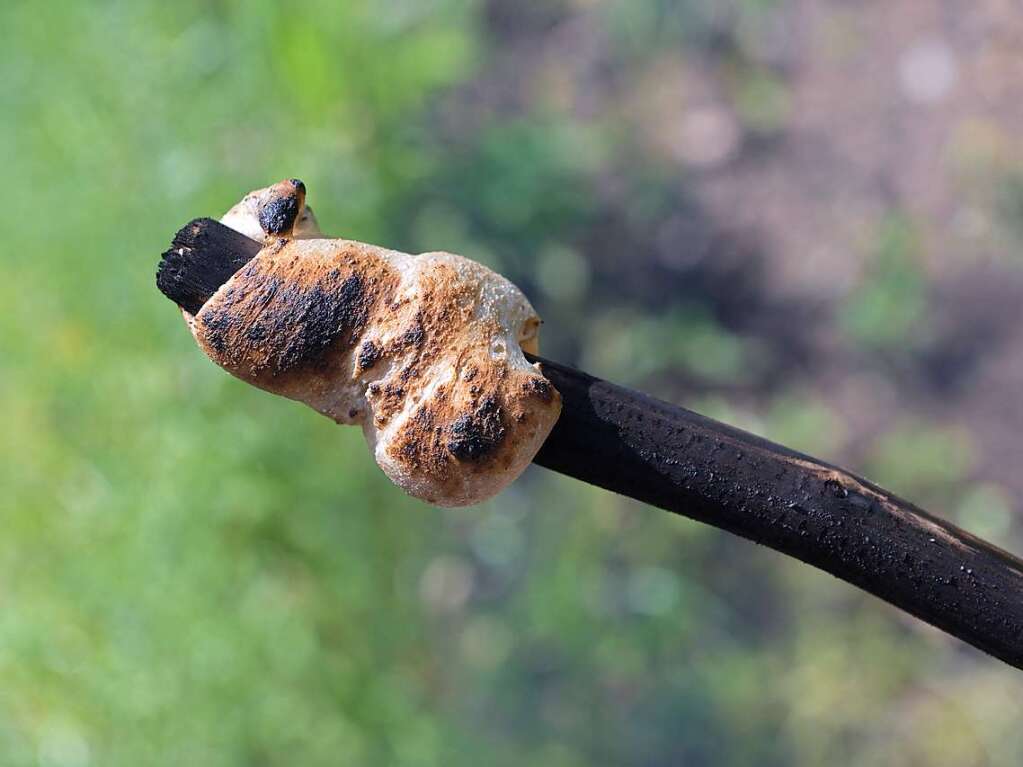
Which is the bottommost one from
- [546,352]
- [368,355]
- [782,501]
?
[546,352]

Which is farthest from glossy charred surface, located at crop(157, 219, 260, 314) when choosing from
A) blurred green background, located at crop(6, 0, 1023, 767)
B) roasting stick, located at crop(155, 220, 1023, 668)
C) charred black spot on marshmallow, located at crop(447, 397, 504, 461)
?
blurred green background, located at crop(6, 0, 1023, 767)

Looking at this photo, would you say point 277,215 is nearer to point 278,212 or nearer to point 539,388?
point 278,212

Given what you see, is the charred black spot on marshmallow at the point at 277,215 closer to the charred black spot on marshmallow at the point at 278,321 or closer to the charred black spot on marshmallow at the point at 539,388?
the charred black spot on marshmallow at the point at 278,321

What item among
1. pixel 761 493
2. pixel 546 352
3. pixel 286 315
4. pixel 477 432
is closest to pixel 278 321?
pixel 286 315

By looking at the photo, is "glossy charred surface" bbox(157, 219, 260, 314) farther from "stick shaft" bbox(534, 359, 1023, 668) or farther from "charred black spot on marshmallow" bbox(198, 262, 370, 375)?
"stick shaft" bbox(534, 359, 1023, 668)

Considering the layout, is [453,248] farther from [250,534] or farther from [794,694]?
[794,694]

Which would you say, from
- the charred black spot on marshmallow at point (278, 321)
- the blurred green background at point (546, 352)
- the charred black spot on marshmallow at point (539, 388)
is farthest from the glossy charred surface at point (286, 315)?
the blurred green background at point (546, 352)

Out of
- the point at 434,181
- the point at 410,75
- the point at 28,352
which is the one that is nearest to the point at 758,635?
the point at 434,181
